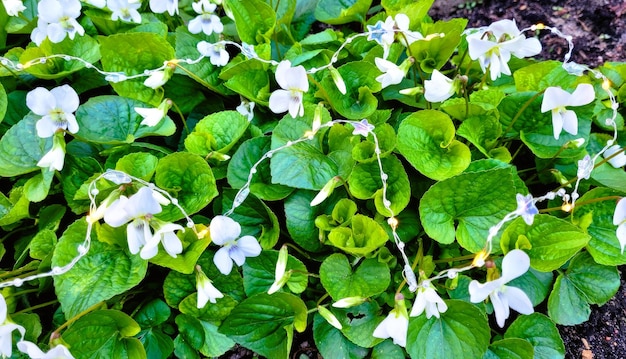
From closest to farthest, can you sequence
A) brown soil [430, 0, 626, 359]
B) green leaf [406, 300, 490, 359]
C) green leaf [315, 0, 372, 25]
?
green leaf [406, 300, 490, 359], green leaf [315, 0, 372, 25], brown soil [430, 0, 626, 359]

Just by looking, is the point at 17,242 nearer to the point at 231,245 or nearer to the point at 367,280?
the point at 231,245

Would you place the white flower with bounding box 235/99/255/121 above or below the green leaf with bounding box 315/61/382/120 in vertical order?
below

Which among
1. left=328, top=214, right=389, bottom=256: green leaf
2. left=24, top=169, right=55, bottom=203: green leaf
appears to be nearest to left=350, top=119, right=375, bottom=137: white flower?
left=328, top=214, right=389, bottom=256: green leaf

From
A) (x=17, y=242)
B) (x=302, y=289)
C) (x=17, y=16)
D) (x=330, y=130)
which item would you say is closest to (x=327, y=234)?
(x=302, y=289)

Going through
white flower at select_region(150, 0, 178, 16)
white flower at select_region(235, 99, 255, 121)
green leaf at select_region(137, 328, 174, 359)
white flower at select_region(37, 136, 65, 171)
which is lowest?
green leaf at select_region(137, 328, 174, 359)

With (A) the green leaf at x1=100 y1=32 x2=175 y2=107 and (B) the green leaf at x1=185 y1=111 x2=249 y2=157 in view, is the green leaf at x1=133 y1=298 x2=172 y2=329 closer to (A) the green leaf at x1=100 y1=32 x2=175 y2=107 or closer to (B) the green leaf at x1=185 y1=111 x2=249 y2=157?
(B) the green leaf at x1=185 y1=111 x2=249 y2=157

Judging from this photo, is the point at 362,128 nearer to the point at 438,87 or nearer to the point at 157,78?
the point at 438,87
